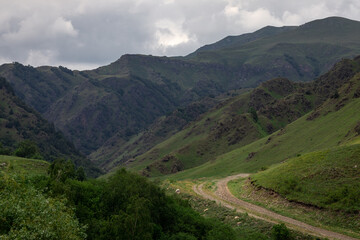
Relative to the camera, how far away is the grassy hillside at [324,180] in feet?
144

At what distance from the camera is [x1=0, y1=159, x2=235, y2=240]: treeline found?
2614 centimetres

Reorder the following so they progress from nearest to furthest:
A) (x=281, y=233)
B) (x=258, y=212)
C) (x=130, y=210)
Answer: (x=130, y=210) < (x=281, y=233) < (x=258, y=212)

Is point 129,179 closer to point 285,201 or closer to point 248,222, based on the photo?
point 248,222

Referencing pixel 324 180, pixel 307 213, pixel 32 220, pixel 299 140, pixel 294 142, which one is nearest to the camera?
pixel 32 220

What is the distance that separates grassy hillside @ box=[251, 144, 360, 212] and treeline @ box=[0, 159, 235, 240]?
15.8 m

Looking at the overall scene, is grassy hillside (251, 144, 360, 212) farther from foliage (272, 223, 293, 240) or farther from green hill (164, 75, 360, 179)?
green hill (164, 75, 360, 179)

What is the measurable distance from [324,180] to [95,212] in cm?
3660

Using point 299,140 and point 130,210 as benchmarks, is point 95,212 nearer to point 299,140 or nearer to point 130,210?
point 130,210

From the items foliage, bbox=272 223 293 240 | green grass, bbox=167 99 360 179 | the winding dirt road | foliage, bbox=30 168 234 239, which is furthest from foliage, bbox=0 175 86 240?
green grass, bbox=167 99 360 179

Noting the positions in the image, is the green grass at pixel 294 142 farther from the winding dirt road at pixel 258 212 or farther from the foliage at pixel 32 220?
the foliage at pixel 32 220

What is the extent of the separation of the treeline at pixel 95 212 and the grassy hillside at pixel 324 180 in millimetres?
15814

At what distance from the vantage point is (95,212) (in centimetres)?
4394

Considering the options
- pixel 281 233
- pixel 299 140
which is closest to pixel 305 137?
pixel 299 140

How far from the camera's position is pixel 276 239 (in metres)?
39.7
